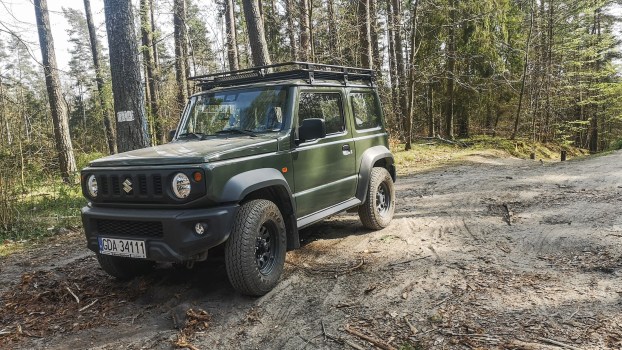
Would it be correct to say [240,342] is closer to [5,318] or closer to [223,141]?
[223,141]

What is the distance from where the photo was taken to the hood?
3.58 m

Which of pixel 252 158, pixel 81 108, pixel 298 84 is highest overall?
pixel 81 108

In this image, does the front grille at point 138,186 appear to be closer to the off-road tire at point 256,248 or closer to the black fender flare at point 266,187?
the black fender flare at point 266,187

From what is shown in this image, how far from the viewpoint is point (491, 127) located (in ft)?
76.3

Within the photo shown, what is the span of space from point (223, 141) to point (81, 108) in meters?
43.0

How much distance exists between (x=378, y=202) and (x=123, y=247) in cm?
373

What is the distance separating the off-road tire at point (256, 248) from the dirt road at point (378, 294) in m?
0.20

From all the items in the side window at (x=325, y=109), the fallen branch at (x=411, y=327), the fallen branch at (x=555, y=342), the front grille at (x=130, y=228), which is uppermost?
the side window at (x=325, y=109)

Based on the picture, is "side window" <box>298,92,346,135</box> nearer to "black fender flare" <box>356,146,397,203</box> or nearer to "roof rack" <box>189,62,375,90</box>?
"roof rack" <box>189,62,375,90</box>

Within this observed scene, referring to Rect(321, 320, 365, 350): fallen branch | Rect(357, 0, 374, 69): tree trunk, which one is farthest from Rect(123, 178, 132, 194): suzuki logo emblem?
Rect(357, 0, 374, 69): tree trunk

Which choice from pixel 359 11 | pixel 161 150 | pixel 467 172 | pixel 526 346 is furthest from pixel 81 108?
pixel 526 346

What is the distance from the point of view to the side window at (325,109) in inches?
188

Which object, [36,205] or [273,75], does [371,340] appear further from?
[36,205]

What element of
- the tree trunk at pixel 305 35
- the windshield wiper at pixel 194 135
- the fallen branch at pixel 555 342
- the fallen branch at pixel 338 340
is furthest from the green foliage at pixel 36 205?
the tree trunk at pixel 305 35
